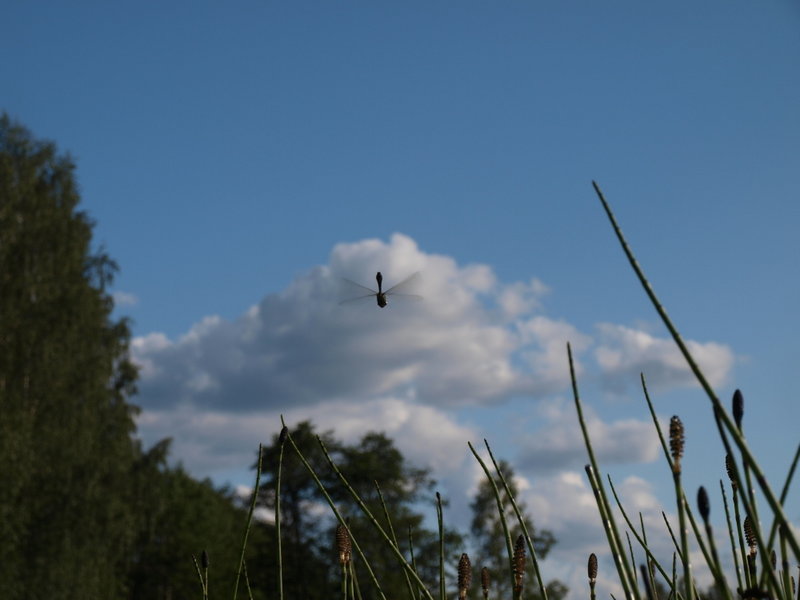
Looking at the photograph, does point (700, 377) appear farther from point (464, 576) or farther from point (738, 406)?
point (464, 576)

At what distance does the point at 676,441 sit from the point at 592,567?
31cm

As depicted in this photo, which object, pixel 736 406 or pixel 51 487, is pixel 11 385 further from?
pixel 736 406

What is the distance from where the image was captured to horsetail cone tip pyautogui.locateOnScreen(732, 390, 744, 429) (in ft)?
3.41

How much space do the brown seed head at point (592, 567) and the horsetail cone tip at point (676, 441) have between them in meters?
0.27

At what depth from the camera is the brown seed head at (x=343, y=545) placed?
1215mm

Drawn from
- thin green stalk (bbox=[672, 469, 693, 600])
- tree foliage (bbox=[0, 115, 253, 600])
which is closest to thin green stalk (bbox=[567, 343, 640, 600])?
thin green stalk (bbox=[672, 469, 693, 600])

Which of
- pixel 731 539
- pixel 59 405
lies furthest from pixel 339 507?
pixel 731 539

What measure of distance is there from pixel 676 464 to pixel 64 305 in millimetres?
20557

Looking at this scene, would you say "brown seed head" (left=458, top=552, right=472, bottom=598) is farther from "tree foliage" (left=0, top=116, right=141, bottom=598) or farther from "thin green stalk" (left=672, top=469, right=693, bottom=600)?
"tree foliage" (left=0, top=116, right=141, bottom=598)

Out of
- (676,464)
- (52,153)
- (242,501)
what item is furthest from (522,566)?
(242,501)

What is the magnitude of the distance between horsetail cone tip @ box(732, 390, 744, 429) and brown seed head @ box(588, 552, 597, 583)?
227mm

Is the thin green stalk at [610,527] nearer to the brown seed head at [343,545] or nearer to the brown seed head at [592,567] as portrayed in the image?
the brown seed head at [592,567]

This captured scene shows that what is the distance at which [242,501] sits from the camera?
40.1 metres

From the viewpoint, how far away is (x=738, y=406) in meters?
1.04
